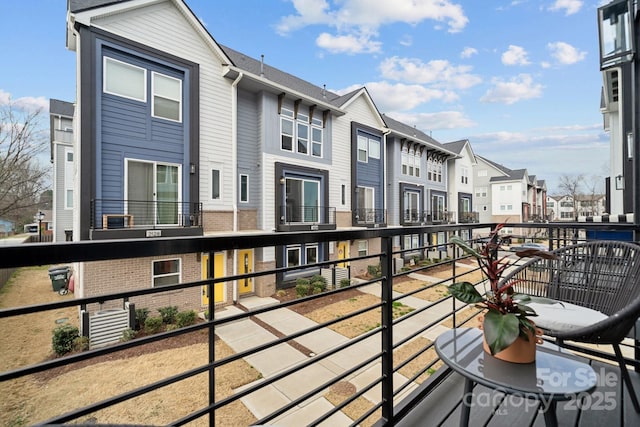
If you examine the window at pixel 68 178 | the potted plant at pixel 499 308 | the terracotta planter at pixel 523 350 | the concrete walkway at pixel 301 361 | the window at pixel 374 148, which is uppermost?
the window at pixel 374 148

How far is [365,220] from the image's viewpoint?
12672 millimetres

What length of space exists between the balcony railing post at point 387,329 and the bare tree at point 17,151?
→ 15.4 m

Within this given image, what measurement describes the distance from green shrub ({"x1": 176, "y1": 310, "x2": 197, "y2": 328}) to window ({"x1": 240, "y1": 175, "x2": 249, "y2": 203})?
11.8ft

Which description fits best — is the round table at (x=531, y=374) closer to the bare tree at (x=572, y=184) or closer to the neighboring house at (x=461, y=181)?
the neighboring house at (x=461, y=181)

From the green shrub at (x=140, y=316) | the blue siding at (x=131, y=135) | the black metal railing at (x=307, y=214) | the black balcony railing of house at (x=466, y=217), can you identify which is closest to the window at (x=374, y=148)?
the black metal railing at (x=307, y=214)

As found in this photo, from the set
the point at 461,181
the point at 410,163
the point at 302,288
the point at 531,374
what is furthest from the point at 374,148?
the point at 531,374

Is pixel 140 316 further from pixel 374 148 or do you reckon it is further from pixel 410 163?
pixel 410 163

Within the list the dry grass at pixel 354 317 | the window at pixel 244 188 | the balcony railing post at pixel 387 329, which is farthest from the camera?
the window at pixel 244 188

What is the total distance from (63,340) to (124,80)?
5.78 metres

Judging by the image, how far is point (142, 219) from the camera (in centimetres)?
688

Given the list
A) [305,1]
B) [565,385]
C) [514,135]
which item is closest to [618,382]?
[565,385]

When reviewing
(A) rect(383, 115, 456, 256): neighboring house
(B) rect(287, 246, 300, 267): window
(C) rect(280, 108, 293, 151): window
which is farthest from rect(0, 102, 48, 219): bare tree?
(A) rect(383, 115, 456, 256): neighboring house

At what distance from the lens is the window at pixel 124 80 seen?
6527 mm

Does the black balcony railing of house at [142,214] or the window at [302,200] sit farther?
the window at [302,200]
